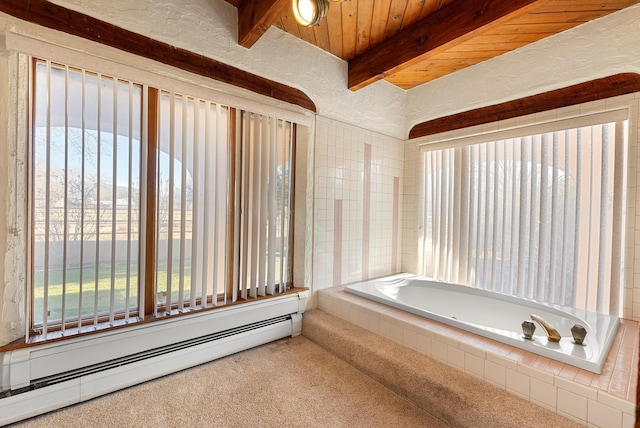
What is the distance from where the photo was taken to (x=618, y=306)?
76.3 inches

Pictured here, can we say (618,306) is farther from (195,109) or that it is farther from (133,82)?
(133,82)

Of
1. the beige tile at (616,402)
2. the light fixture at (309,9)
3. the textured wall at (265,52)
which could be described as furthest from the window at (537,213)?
the light fixture at (309,9)

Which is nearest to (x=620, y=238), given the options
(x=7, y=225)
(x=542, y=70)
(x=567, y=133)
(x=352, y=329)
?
(x=567, y=133)

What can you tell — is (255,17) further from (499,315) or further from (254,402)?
(499,315)

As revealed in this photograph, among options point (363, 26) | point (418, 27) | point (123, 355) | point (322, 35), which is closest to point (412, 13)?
point (418, 27)

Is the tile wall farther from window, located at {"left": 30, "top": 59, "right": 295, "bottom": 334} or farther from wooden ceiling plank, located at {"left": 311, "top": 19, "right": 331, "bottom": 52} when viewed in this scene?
wooden ceiling plank, located at {"left": 311, "top": 19, "right": 331, "bottom": 52}

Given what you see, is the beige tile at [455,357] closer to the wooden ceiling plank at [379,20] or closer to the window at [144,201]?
the window at [144,201]

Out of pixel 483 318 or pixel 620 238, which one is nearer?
pixel 620 238

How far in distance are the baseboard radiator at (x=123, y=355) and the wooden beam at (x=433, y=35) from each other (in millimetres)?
2164

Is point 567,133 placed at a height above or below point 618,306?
above

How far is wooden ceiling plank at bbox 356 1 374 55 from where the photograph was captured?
1899 millimetres

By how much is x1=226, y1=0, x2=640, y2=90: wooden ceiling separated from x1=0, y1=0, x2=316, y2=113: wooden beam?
265 mm

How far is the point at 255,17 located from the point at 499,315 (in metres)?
2.90

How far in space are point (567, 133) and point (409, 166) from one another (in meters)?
1.40
